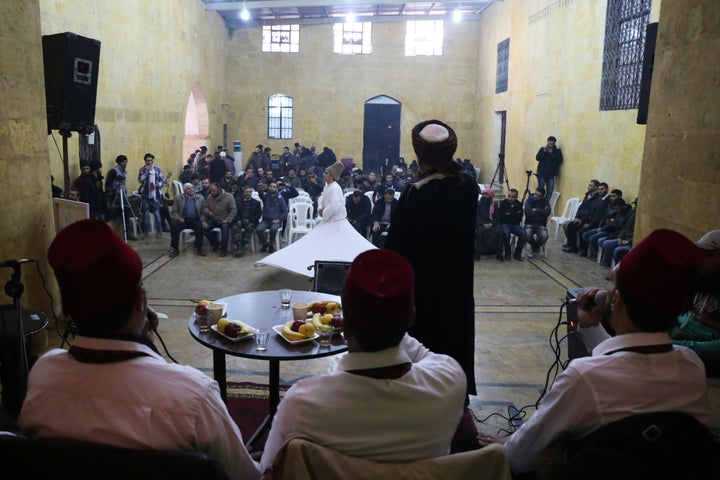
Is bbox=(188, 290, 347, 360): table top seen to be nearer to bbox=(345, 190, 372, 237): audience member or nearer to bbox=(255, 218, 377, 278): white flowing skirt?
bbox=(255, 218, 377, 278): white flowing skirt

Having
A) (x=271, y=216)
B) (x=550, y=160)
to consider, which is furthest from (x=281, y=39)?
(x=271, y=216)

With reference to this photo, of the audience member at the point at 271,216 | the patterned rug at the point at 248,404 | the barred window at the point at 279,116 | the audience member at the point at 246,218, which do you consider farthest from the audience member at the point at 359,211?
the barred window at the point at 279,116

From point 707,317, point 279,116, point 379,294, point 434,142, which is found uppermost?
point 279,116

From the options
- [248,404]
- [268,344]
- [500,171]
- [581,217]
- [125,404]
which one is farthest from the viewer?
[500,171]

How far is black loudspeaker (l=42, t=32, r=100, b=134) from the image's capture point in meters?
5.26

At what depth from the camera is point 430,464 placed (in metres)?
1.45

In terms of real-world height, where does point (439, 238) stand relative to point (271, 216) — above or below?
above

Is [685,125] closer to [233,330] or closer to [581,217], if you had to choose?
[233,330]

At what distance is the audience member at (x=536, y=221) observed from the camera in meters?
8.44

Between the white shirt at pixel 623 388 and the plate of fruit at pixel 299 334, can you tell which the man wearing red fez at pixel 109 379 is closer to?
the white shirt at pixel 623 388

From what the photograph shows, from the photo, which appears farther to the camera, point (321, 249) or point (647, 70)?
point (321, 249)

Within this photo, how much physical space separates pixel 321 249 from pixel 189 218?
105 inches

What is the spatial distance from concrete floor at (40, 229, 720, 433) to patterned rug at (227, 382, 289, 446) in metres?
0.15

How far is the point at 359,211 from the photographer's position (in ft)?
28.5
